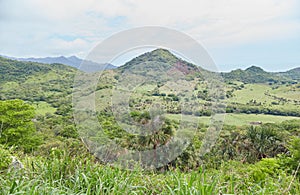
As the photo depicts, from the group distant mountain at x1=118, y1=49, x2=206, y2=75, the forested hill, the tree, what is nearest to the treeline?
distant mountain at x1=118, y1=49, x2=206, y2=75

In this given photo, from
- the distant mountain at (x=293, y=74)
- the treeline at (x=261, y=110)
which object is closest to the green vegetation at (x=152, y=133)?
the treeline at (x=261, y=110)

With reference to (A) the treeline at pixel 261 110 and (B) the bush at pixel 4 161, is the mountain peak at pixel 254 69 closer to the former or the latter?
(A) the treeline at pixel 261 110

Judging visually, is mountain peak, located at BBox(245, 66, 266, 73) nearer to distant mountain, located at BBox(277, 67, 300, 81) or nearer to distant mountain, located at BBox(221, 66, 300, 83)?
distant mountain, located at BBox(221, 66, 300, 83)

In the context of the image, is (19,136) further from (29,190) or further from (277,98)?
(277,98)

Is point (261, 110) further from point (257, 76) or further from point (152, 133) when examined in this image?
point (152, 133)

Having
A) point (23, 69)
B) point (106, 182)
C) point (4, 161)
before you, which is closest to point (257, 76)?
point (23, 69)
